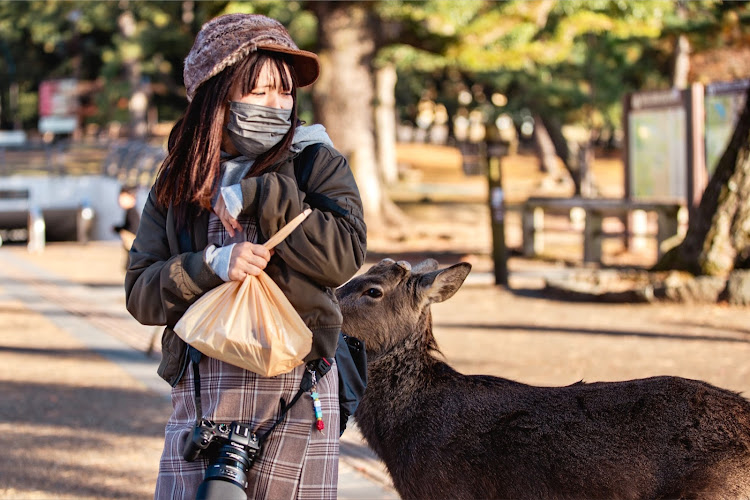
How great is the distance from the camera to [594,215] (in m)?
17.7

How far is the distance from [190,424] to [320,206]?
31.3 inches

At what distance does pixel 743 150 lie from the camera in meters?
13.2

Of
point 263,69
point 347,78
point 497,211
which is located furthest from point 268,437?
point 347,78

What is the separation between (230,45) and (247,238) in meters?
0.60

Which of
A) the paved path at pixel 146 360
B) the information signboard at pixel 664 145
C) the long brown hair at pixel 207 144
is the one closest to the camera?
the long brown hair at pixel 207 144

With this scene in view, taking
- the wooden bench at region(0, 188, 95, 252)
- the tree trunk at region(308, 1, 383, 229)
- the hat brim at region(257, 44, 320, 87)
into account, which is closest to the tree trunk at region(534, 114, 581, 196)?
the tree trunk at region(308, 1, 383, 229)

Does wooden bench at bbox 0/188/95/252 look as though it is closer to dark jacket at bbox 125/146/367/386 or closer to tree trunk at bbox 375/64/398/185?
tree trunk at bbox 375/64/398/185

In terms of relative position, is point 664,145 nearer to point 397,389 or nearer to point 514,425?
point 397,389

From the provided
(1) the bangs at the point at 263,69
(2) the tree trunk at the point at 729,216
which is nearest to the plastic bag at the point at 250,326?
(1) the bangs at the point at 263,69

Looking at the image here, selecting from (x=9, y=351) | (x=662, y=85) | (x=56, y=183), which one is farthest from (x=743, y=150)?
(x=662, y=85)

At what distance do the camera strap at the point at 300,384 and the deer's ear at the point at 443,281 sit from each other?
1.22m

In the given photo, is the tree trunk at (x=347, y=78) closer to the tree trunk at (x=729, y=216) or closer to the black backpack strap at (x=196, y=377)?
the tree trunk at (x=729, y=216)

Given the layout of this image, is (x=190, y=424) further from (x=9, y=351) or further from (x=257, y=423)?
(x=9, y=351)

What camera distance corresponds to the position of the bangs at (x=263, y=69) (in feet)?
10.1
